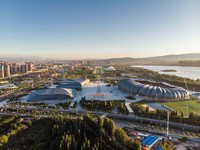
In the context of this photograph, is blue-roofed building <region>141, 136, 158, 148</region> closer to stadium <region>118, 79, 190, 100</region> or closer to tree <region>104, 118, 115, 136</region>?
tree <region>104, 118, 115, 136</region>

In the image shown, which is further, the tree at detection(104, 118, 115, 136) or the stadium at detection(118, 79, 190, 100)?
the stadium at detection(118, 79, 190, 100)

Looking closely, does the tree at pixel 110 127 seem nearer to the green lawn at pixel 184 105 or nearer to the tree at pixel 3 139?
the tree at pixel 3 139

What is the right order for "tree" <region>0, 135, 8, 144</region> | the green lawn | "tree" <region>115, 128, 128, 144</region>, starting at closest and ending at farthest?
"tree" <region>115, 128, 128, 144</region>, "tree" <region>0, 135, 8, 144</region>, the green lawn

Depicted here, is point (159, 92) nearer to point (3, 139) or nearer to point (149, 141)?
point (149, 141)

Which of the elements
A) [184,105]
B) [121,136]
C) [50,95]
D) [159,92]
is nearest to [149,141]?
[121,136]

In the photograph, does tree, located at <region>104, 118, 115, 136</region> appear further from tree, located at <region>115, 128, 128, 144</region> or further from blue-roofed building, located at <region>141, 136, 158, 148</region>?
blue-roofed building, located at <region>141, 136, 158, 148</region>

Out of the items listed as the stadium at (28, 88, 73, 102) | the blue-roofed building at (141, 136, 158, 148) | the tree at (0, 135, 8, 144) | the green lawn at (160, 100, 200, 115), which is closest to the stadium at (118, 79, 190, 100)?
the green lawn at (160, 100, 200, 115)

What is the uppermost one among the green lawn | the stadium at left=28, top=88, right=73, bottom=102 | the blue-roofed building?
the stadium at left=28, top=88, right=73, bottom=102

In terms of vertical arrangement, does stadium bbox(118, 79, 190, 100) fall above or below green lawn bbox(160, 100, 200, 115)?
above

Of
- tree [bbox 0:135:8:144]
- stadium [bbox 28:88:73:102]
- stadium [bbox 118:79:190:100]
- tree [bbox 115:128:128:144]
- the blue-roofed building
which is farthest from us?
stadium [bbox 28:88:73:102]

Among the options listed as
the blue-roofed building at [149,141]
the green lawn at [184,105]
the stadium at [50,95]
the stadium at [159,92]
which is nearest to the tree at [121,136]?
the blue-roofed building at [149,141]

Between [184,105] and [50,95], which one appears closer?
[184,105]

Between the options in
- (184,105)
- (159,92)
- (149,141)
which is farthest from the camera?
(159,92)
